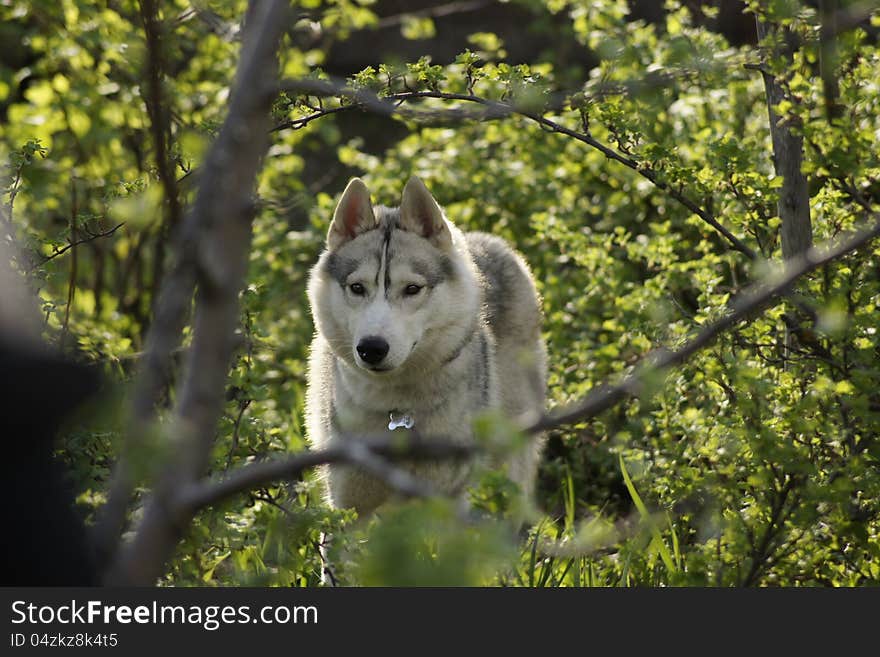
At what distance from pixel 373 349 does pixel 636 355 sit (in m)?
1.51

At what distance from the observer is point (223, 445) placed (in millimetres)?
3451

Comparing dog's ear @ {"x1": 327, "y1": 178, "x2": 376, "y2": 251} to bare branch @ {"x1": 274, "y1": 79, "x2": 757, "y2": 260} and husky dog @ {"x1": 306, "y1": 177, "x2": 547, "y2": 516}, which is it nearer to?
husky dog @ {"x1": 306, "y1": 177, "x2": 547, "y2": 516}

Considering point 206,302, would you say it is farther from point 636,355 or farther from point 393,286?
point 636,355

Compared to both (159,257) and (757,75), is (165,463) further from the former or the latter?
(757,75)

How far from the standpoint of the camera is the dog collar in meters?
3.93

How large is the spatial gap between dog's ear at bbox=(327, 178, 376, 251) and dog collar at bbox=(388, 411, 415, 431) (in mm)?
733

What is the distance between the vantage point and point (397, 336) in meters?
3.82

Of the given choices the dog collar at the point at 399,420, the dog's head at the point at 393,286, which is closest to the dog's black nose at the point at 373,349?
the dog's head at the point at 393,286

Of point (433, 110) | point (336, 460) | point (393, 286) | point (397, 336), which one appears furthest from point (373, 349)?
point (336, 460)

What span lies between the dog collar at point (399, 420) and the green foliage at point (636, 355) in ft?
1.22

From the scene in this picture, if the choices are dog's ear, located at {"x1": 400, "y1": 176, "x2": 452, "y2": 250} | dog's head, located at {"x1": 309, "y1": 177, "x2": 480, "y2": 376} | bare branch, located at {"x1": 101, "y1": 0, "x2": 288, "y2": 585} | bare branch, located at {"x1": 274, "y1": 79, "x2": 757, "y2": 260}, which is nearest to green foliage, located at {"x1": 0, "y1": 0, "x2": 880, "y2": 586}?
bare branch, located at {"x1": 274, "y1": 79, "x2": 757, "y2": 260}

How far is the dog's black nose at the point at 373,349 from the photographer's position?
12.4 feet

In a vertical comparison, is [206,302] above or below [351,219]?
below

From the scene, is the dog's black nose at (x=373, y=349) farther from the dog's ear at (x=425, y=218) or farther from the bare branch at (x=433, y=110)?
the bare branch at (x=433, y=110)
